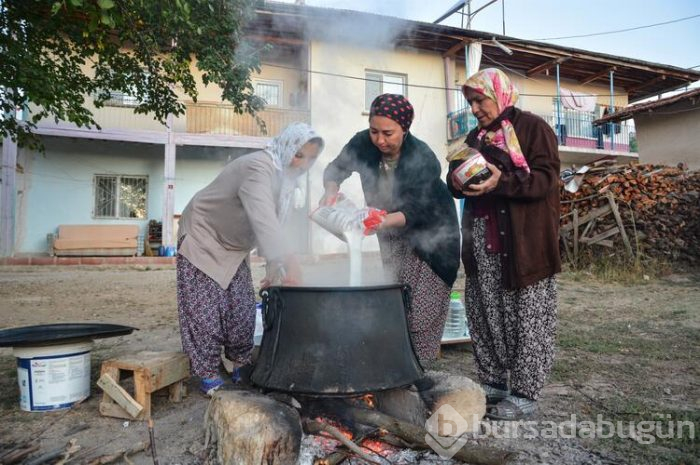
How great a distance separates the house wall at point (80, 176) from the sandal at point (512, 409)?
11162 mm

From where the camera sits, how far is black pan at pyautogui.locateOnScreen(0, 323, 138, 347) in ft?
6.89

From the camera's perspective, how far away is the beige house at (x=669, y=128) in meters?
9.75

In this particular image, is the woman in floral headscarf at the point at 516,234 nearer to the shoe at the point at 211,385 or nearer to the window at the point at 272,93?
the shoe at the point at 211,385

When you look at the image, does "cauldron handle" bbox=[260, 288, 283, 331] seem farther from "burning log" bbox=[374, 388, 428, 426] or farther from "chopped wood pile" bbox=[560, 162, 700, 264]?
"chopped wood pile" bbox=[560, 162, 700, 264]

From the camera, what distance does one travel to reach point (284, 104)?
1081 centimetres

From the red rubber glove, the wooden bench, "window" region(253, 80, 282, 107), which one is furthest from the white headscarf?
the wooden bench

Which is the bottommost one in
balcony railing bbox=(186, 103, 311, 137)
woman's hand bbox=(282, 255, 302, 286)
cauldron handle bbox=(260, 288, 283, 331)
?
cauldron handle bbox=(260, 288, 283, 331)

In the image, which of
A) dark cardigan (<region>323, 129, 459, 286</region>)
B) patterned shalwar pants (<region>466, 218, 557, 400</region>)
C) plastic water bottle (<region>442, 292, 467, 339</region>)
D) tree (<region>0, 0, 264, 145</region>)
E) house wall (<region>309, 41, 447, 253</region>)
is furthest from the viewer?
plastic water bottle (<region>442, 292, 467, 339</region>)

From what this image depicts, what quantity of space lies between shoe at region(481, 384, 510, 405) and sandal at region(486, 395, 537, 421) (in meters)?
0.09

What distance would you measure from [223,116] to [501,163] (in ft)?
→ 34.1

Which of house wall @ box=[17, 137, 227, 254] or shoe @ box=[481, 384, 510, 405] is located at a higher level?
house wall @ box=[17, 137, 227, 254]

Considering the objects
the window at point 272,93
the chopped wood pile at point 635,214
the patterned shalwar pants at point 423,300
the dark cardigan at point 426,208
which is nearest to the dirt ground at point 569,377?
the patterned shalwar pants at point 423,300

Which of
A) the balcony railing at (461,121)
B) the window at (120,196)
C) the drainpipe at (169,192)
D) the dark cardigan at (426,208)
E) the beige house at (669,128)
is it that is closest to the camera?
the dark cardigan at (426,208)

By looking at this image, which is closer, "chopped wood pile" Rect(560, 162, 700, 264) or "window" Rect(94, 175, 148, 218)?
"chopped wood pile" Rect(560, 162, 700, 264)
